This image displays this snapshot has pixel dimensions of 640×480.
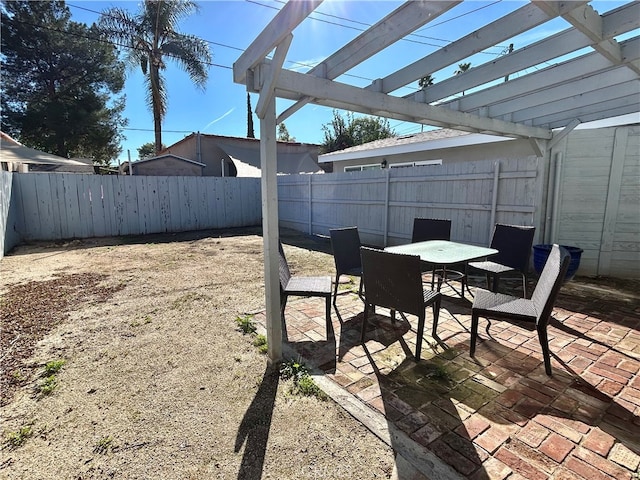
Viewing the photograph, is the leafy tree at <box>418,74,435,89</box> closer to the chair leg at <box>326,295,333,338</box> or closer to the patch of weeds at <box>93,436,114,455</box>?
the chair leg at <box>326,295,333,338</box>

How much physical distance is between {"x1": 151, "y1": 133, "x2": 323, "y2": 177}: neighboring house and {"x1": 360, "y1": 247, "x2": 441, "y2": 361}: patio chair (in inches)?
476

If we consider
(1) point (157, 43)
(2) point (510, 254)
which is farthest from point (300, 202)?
(1) point (157, 43)

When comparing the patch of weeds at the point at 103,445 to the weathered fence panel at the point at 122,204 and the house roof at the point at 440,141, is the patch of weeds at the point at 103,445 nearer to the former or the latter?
the house roof at the point at 440,141

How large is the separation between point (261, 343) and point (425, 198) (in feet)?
16.7

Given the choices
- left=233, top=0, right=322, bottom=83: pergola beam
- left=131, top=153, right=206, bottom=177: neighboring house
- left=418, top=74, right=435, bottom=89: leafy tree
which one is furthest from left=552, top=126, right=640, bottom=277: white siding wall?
left=131, top=153, right=206, bottom=177: neighboring house

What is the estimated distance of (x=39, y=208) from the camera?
879 cm

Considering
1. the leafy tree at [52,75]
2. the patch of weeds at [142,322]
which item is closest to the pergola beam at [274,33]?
the patch of weeds at [142,322]

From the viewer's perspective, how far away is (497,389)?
7.73 feet

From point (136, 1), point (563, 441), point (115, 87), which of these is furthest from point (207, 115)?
point (563, 441)

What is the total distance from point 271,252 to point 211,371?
1.14m

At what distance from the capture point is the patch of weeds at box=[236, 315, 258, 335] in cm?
345

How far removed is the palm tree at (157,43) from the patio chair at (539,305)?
58.0 feet

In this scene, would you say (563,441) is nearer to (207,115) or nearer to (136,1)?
(136,1)

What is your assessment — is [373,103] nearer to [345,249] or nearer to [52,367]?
[345,249]
